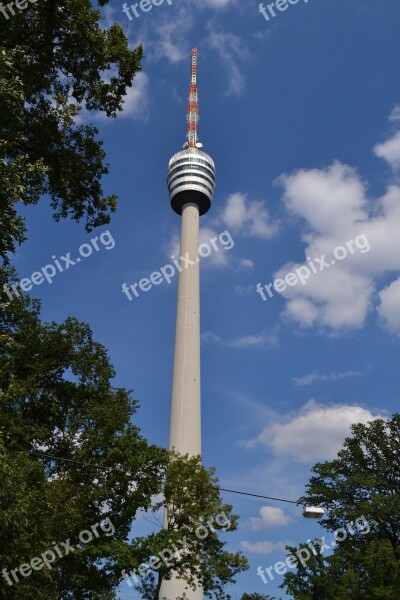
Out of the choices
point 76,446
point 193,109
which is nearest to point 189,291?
point 193,109

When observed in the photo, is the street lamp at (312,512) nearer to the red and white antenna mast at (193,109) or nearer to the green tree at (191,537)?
the green tree at (191,537)

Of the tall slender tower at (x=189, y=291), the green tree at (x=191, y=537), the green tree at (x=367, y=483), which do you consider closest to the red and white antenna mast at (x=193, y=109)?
the tall slender tower at (x=189, y=291)

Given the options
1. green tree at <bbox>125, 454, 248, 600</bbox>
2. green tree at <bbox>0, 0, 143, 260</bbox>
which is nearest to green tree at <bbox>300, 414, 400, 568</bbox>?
green tree at <bbox>125, 454, 248, 600</bbox>

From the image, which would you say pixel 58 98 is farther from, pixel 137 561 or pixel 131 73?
pixel 137 561

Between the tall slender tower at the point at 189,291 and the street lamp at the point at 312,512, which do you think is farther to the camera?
the tall slender tower at the point at 189,291

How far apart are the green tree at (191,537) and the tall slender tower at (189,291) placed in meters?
23.1

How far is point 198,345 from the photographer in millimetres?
69812

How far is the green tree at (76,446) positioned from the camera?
85.6 feet

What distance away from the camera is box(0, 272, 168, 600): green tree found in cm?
2608

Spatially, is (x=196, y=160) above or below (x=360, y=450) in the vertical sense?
above

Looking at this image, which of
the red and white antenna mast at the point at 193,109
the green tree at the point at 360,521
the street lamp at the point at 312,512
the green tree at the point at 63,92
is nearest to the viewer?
the green tree at the point at 63,92

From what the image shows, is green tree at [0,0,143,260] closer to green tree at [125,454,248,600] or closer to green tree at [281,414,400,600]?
green tree at [125,454,248,600]

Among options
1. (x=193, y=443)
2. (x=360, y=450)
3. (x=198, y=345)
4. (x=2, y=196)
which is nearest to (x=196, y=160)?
(x=198, y=345)

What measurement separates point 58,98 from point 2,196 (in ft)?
19.9
